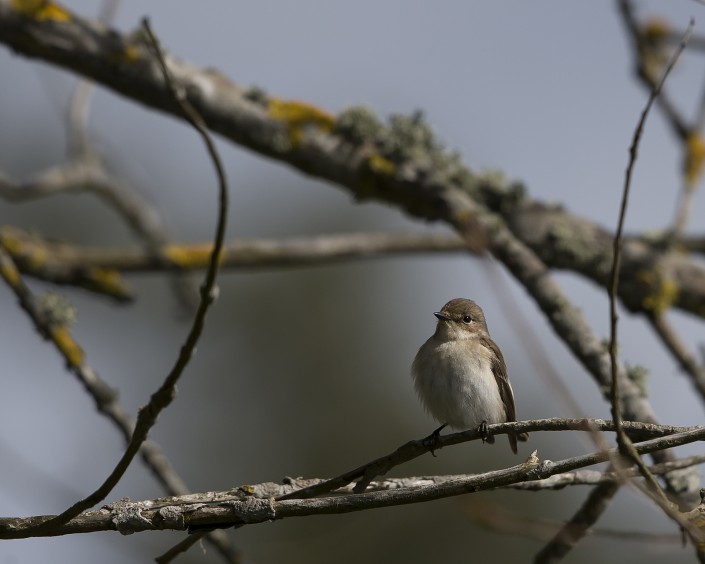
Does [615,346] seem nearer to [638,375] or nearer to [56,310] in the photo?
[638,375]

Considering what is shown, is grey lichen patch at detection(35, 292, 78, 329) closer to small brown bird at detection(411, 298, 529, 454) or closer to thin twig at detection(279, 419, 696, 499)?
small brown bird at detection(411, 298, 529, 454)

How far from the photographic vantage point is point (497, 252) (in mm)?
5797

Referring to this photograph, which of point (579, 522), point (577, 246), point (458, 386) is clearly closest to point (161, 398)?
point (579, 522)

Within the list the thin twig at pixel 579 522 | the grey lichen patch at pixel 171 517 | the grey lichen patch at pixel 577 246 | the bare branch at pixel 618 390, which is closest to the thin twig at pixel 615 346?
the bare branch at pixel 618 390

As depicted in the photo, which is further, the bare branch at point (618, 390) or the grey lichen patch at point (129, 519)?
the grey lichen patch at point (129, 519)

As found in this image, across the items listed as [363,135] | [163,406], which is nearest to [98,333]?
[363,135]

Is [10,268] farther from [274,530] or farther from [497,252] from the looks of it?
[274,530]

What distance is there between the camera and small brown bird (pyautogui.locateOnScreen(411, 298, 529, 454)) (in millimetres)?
5809

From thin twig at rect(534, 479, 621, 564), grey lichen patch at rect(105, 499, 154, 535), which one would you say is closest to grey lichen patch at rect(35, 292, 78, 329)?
grey lichen patch at rect(105, 499, 154, 535)

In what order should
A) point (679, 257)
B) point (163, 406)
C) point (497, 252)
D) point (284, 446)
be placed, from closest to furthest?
point (163, 406), point (497, 252), point (679, 257), point (284, 446)

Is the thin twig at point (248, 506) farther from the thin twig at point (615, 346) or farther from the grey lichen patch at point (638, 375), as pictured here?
the grey lichen patch at point (638, 375)

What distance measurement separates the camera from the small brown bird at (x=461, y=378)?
5809mm

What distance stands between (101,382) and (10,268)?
2.77 feet

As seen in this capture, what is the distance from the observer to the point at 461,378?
5.88 metres
